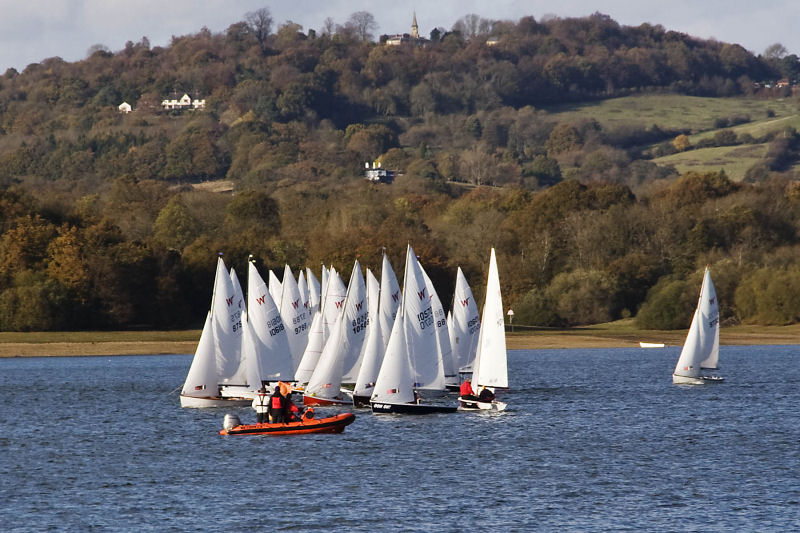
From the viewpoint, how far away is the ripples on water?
40.8 metres

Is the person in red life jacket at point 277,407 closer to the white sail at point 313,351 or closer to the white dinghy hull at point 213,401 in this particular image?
the white dinghy hull at point 213,401

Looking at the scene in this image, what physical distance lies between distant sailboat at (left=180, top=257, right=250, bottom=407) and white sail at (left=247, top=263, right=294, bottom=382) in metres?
1.04

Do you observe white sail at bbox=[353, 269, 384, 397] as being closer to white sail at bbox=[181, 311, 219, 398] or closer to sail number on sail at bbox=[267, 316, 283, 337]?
sail number on sail at bbox=[267, 316, 283, 337]

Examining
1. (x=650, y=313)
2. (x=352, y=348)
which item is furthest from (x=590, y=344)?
(x=352, y=348)

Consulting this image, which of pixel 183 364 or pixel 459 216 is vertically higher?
pixel 459 216

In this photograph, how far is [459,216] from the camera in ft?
574

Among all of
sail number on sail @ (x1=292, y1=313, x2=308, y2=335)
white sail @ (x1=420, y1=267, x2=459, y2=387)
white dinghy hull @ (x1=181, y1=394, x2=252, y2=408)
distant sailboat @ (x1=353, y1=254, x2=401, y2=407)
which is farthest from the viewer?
sail number on sail @ (x1=292, y1=313, x2=308, y2=335)

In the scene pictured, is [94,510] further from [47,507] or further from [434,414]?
[434,414]

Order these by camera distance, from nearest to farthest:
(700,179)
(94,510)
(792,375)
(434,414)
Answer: (94,510) < (434,414) < (792,375) < (700,179)

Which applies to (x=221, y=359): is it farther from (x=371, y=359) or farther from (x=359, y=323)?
(x=371, y=359)

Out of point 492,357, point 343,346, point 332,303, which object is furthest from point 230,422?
point 332,303

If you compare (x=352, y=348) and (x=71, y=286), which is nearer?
(x=352, y=348)

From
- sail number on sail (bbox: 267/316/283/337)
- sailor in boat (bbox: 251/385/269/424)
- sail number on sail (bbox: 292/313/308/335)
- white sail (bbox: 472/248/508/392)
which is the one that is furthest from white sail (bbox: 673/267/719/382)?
sailor in boat (bbox: 251/385/269/424)

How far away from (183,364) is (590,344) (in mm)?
39310
